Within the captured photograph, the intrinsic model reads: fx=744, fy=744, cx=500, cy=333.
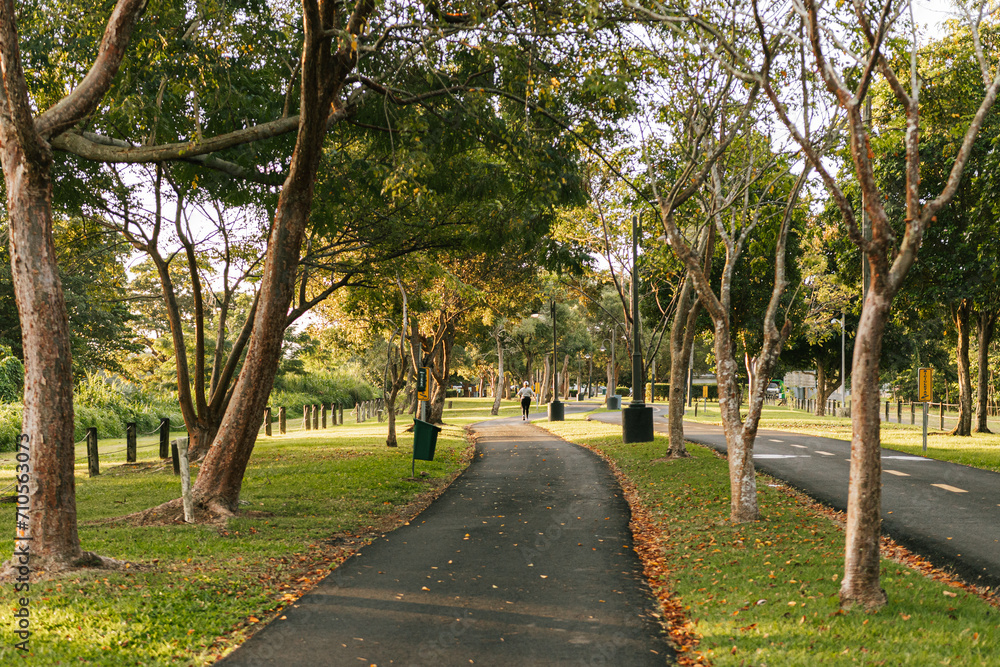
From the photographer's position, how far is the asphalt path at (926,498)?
7848 millimetres

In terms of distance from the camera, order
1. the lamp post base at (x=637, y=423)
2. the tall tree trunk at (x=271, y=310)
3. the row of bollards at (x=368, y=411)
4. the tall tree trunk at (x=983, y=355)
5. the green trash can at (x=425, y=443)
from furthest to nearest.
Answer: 1. the row of bollards at (x=368, y=411)
2. the tall tree trunk at (x=983, y=355)
3. the lamp post base at (x=637, y=423)
4. the green trash can at (x=425, y=443)
5. the tall tree trunk at (x=271, y=310)

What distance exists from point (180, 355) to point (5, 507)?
4317mm

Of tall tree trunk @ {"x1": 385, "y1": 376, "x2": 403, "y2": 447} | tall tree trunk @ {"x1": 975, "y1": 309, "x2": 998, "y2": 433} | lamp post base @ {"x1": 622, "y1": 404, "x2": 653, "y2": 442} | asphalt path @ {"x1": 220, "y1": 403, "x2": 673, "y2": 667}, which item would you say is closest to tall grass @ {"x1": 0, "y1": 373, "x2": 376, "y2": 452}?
tall tree trunk @ {"x1": 385, "y1": 376, "x2": 403, "y2": 447}

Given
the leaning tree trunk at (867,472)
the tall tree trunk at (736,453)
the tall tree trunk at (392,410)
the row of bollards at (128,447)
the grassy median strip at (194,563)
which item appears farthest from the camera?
the tall tree trunk at (392,410)

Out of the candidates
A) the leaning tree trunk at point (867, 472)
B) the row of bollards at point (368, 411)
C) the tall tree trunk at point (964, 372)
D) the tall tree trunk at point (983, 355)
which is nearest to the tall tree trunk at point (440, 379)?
the row of bollards at point (368, 411)

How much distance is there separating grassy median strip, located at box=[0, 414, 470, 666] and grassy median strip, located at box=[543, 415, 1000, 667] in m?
3.52

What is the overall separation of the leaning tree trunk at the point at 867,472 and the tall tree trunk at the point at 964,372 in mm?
21330

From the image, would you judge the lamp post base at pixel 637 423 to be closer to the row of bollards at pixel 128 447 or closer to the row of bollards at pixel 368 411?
the row of bollards at pixel 128 447

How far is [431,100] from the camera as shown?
12.3 m

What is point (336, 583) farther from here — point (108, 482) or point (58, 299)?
point (108, 482)

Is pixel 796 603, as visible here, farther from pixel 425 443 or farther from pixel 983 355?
pixel 983 355

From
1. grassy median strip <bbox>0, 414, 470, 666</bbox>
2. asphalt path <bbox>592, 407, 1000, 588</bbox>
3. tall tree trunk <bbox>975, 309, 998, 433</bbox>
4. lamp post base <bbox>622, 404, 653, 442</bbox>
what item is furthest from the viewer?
tall tree trunk <bbox>975, 309, 998, 433</bbox>

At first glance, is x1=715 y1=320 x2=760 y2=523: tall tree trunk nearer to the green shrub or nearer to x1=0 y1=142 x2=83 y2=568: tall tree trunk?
x1=0 y1=142 x2=83 y2=568: tall tree trunk

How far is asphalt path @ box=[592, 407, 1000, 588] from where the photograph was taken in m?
7.85
